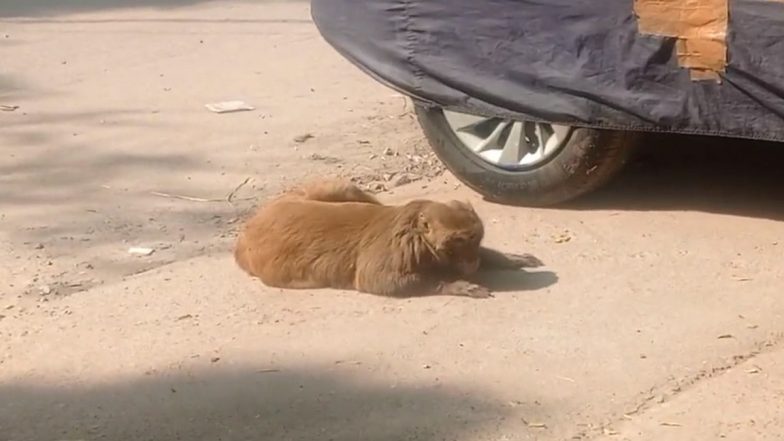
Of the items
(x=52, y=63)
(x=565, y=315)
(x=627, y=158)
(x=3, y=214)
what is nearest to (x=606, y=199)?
(x=627, y=158)

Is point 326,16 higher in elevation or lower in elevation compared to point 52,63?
higher

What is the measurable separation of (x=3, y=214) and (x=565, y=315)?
9.69 feet

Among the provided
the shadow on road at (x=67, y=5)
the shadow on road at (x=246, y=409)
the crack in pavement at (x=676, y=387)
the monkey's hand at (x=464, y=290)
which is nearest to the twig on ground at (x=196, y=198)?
the monkey's hand at (x=464, y=290)

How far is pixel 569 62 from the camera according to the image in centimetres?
608

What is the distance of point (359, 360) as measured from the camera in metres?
4.96

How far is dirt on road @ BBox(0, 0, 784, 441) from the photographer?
455cm

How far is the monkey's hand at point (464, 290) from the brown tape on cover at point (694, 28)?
1270 mm

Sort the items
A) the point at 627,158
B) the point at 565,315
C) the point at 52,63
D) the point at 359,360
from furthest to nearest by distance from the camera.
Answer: the point at 52,63 < the point at 627,158 < the point at 565,315 < the point at 359,360

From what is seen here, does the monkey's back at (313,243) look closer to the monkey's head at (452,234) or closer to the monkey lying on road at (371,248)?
the monkey lying on road at (371,248)

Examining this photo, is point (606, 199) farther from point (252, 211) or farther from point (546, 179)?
point (252, 211)

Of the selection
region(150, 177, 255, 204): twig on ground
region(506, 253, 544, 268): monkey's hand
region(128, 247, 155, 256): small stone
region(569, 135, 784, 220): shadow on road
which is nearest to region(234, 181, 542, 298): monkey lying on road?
region(506, 253, 544, 268): monkey's hand

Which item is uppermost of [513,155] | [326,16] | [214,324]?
[326,16]

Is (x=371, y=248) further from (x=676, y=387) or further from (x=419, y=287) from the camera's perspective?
(x=676, y=387)

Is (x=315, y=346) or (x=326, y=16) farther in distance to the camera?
(x=326, y=16)
